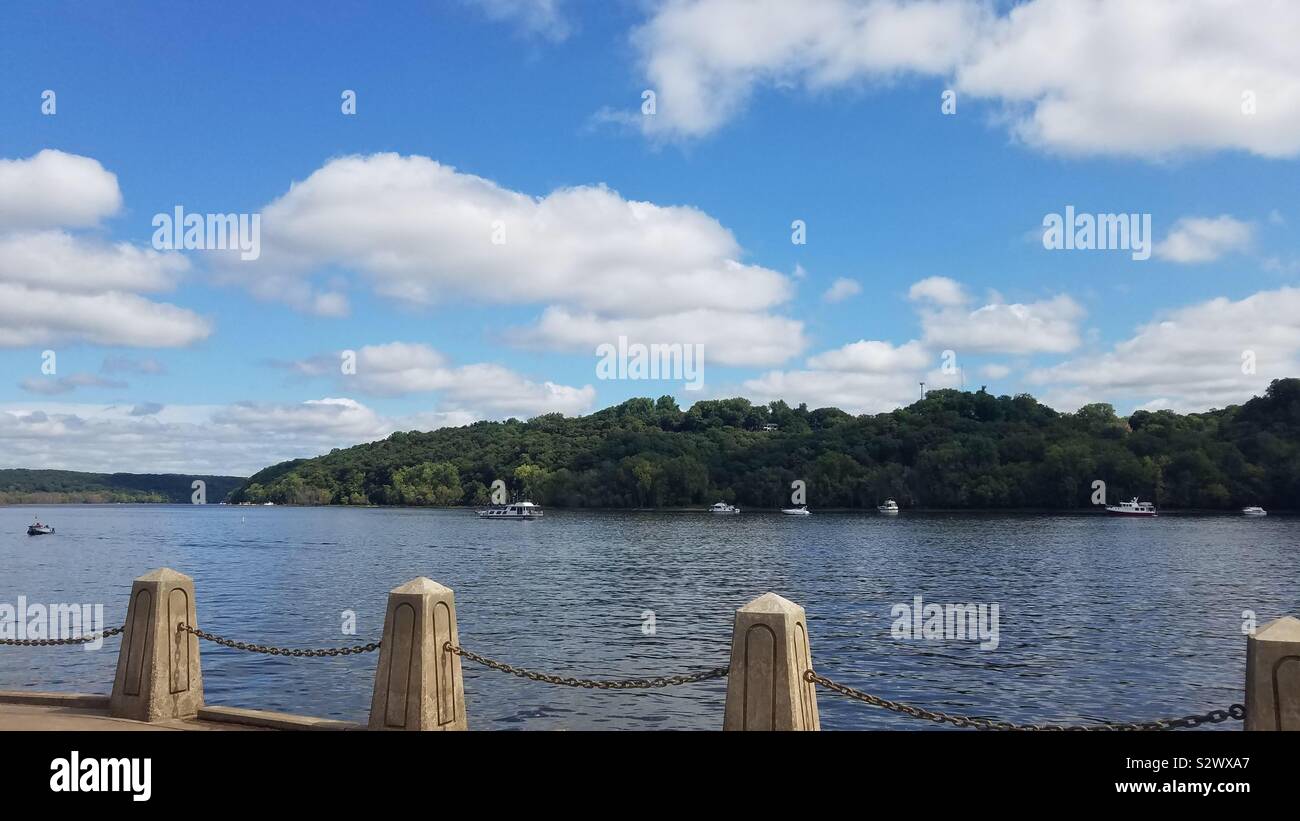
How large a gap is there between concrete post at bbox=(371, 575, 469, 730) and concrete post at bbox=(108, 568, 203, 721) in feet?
9.24

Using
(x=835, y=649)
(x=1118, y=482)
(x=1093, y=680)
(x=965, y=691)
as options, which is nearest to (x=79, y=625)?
(x=835, y=649)

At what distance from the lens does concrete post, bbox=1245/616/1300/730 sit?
25.1ft

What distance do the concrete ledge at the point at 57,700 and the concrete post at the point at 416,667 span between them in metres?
4.22

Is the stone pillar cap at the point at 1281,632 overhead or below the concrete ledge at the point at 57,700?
overhead

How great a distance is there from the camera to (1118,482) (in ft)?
552

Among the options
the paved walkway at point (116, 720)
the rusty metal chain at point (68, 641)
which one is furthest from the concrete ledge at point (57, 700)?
the rusty metal chain at point (68, 641)

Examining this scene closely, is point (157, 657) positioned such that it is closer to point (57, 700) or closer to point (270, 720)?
point (270, 720)

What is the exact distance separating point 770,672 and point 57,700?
954 cm

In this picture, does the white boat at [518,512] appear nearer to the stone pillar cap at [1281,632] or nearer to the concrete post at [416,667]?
the concrete post at [416,667]

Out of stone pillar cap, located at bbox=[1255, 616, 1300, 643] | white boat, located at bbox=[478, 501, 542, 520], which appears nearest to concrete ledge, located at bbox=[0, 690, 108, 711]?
stone pillar cap, located at bbox=[1255, 616, 1300, 643]

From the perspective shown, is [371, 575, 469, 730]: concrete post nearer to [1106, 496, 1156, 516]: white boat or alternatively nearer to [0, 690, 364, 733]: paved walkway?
[0, 690, 364, 733]: paved walkway

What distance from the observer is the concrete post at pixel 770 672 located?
29.6ft
